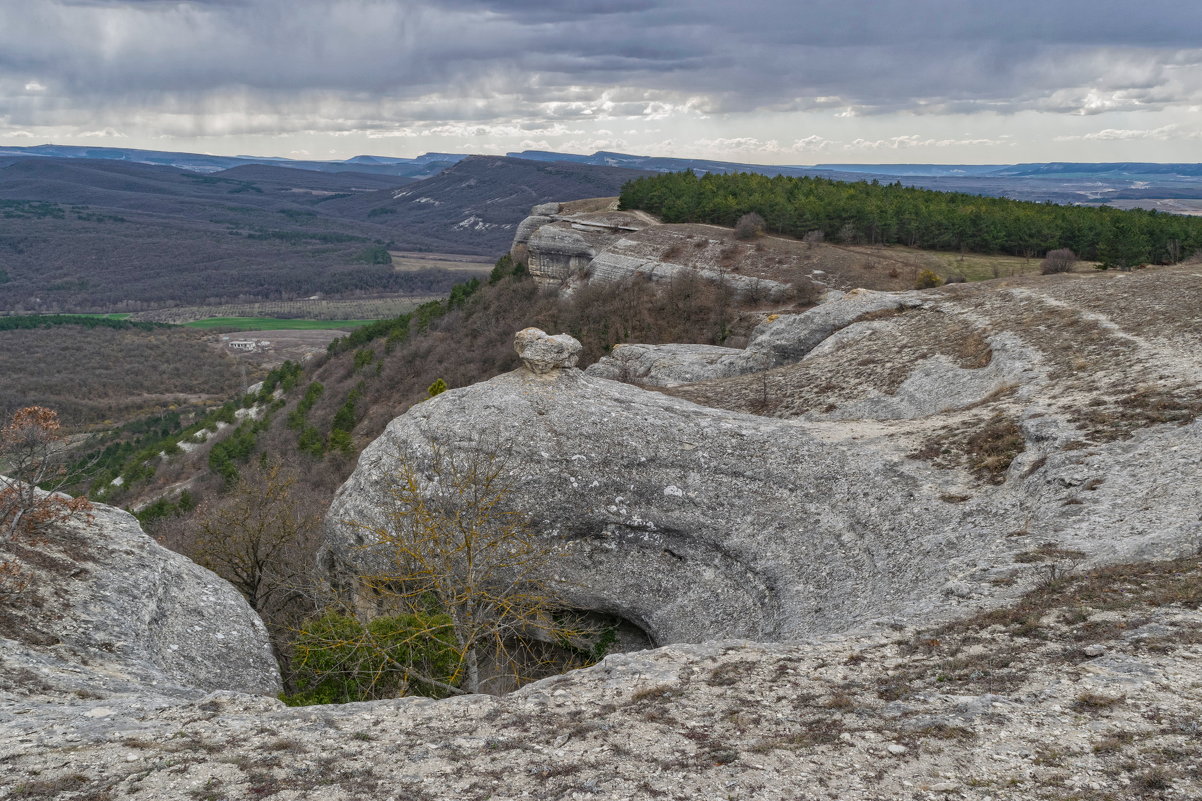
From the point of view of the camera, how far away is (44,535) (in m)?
18.5

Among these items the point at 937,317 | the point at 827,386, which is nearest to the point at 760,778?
the point at 827,386

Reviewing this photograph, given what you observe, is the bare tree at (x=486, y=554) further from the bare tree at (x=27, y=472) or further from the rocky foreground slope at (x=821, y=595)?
the bare tree at (x=27, y=472)

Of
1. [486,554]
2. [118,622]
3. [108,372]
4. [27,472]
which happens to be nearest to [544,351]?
[486,554]

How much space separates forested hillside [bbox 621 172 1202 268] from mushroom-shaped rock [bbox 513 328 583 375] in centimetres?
4980

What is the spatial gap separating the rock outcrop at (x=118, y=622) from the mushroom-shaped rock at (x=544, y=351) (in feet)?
39.9

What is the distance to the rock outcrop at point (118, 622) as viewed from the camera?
1456cm

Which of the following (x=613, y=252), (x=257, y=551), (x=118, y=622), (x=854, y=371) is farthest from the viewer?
(x=613, y=252)

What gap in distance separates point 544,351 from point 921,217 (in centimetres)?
6109

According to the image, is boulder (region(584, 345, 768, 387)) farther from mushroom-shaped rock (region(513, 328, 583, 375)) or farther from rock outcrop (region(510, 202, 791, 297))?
rock outcrop (region(510, 202, 791, 297))

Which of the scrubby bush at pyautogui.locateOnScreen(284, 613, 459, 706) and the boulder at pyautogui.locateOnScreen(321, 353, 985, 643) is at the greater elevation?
the boulder at pyautogui.locateOnScreen(321, 353, 985, 643)

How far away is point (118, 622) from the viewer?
16797 millimetres

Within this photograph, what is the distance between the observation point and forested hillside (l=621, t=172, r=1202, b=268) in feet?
198

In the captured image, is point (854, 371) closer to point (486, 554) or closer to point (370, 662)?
point (486, 554)

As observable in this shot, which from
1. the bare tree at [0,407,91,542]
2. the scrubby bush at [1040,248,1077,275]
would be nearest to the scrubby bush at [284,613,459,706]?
the bare tree at [0,407,91,542]
